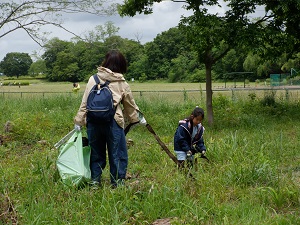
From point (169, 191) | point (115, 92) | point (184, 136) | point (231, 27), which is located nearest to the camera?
point (169, 191)

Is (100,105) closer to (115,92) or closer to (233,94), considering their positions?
(115,92)

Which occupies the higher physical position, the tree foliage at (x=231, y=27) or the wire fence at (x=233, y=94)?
the tree foliage at (x=231, y=27)

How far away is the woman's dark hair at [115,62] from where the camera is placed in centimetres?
469

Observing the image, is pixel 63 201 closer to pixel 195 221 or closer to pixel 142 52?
pixel 195 221

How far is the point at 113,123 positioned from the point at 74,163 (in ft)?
2.04

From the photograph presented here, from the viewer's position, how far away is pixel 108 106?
14.6 feet

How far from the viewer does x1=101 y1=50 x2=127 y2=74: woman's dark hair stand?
469 centimetres

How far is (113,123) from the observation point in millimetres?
4629

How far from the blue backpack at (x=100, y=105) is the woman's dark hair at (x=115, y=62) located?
265 mm

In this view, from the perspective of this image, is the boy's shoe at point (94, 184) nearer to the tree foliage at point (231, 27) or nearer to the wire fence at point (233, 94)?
the tree foliage at point (231, 27)

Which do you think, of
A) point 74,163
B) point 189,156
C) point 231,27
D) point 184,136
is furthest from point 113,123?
point 231,27

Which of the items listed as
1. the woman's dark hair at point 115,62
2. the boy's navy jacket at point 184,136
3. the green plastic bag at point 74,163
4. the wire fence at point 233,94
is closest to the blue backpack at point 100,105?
the woman's dark hair at point 115,62

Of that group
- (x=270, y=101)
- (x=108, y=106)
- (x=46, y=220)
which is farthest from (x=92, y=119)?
(x=270, y=101)

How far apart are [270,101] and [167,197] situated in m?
10.7
